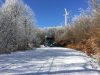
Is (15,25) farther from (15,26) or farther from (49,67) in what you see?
(49,67)

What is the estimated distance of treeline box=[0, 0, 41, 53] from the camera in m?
36.7

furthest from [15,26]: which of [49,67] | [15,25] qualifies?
[49,67]

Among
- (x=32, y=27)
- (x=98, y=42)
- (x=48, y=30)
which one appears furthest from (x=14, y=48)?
(x=48, y=30)

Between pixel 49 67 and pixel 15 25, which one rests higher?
pixel 15 25

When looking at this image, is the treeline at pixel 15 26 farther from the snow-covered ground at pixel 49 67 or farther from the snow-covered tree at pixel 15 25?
the snow-covered ground at pixel 49 67

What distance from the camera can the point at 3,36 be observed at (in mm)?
36438

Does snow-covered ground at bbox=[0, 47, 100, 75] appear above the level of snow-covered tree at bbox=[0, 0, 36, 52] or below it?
below

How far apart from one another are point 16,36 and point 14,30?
1.76m

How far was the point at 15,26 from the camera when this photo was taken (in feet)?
136

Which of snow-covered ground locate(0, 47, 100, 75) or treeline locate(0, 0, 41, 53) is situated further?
treeline locate(0, 0, 41, 53)

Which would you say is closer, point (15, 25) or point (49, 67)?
point (49, 67)

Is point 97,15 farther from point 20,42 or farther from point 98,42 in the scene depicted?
point 20,42

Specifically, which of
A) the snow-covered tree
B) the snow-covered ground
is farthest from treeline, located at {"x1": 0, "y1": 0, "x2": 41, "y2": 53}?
the snow-covered ground

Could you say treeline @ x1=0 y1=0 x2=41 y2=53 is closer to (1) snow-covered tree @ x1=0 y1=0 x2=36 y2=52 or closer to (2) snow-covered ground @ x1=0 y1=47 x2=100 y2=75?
(1) snow-covered tree @ x1=0 y1=0 x2=36 y2=52
